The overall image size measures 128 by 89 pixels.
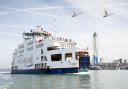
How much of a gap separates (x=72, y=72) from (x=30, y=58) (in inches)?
608

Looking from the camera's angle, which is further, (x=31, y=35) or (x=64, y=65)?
(x=31, y=35)

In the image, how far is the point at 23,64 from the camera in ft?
221

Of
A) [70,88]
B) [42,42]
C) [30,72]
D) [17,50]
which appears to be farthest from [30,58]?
[70,88]

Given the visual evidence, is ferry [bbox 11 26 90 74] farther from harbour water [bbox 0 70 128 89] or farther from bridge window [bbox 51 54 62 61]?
harbour water [bbox 0 70 128 89]

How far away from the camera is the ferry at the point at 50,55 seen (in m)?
50.8

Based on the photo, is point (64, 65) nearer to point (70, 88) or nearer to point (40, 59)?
point (40, 59)

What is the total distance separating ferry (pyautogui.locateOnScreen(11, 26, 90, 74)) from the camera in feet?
167

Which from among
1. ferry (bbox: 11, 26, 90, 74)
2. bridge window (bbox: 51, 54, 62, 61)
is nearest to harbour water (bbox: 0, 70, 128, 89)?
ferry (bbox: 11, 26, 90, 74)

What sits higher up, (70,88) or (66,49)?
(66,49)

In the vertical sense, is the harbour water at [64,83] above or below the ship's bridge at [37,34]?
below

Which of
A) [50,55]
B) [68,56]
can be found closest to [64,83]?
[68,56]

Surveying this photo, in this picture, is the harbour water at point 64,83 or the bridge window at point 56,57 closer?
the harbour water at point 64,83

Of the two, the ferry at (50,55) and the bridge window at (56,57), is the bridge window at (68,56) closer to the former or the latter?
the ferry at (50,55)

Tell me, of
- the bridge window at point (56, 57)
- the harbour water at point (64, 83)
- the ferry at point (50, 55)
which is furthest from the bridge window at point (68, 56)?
the harbour water at point (64, 83)
